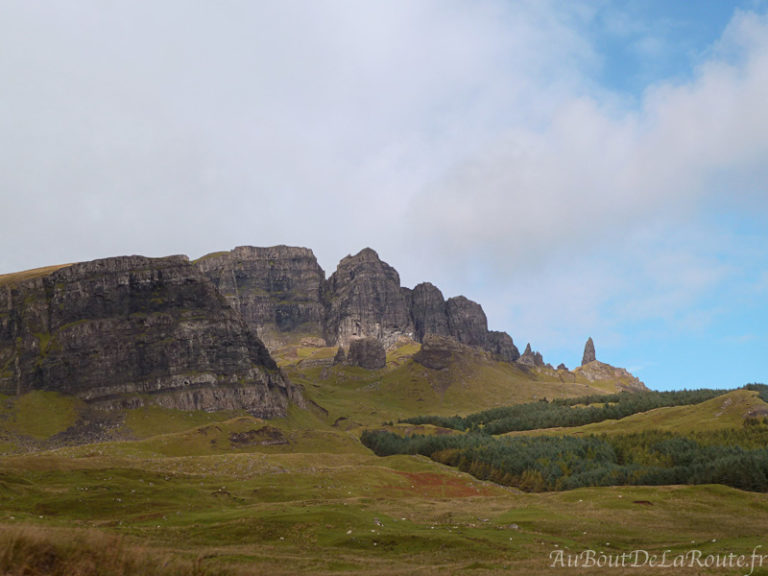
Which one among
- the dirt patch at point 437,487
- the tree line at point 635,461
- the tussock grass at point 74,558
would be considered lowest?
the dirt patch at point 437,487

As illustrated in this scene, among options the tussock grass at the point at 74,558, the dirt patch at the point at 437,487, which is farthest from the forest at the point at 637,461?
the tussock grass at the point at 74,558

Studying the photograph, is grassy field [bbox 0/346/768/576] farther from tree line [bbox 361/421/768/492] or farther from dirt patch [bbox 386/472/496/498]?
tree line [bbox 361/421/768/492]

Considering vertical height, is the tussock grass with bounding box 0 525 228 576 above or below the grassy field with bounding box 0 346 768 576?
above

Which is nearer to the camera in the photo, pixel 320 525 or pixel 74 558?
pixel 74 558

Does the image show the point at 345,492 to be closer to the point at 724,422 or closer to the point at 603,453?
the point at 603,453

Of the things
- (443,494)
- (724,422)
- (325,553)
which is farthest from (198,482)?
(724,422)

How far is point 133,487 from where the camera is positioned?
106 m

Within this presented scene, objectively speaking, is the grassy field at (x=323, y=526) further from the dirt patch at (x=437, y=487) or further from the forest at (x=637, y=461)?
the forest at (x=637, y=461)

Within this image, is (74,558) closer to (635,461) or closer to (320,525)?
(320,525)

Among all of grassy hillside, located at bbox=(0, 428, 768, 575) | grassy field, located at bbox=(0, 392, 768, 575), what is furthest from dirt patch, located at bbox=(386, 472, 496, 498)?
grassy hillside, located at bbox=(0, 428, 768, 575)

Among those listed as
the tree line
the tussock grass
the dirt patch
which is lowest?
the dirt patch

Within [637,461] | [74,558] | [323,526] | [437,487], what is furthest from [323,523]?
[637,461]

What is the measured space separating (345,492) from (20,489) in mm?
56528

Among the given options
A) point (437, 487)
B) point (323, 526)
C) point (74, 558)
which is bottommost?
point (437, 487)
